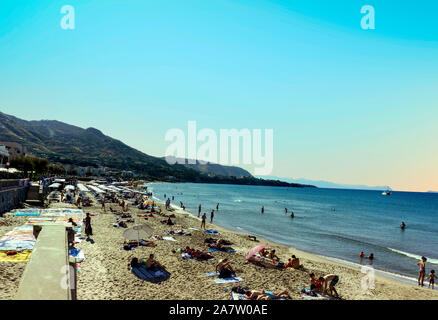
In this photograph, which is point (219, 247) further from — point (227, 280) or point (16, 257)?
point (16, 257)

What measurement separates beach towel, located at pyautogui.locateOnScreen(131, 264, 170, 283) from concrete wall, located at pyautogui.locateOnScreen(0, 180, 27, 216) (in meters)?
13.9

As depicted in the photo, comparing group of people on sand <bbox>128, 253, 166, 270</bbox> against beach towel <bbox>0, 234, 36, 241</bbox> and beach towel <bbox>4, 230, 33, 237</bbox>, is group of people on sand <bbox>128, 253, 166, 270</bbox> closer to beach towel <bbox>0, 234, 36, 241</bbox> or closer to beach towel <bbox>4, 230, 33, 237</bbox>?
beach towel <bbox>0, 234, 36, 241</bbox>

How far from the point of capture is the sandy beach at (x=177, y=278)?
9242 millimetres

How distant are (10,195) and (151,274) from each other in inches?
701

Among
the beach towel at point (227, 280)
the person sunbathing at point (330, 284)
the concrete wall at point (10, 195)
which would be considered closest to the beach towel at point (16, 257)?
the beach towel at point (227, 280)

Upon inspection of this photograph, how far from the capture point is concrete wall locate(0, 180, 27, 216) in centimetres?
1979

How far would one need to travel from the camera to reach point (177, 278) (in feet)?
36.7

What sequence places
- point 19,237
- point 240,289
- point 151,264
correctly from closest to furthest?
1. point 240,289
2. point 151,264
3. point 19,237

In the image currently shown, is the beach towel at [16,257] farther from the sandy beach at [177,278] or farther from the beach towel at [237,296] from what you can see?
the beach towel at [237,296]

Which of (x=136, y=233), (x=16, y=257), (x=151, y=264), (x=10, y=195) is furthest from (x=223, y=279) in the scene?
(x=10, y=195)

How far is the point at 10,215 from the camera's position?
61.4 feet

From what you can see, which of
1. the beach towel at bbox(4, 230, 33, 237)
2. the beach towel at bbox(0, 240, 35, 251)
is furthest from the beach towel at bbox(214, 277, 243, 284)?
the beach towel at bbox(4, 230, 33, 237)
